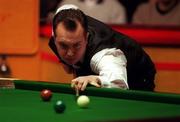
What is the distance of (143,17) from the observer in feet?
15.4

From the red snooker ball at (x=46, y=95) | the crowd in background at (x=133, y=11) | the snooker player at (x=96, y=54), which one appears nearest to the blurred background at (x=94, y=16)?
the crowd in background at (x=133, y=11)

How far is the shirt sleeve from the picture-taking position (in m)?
2.55

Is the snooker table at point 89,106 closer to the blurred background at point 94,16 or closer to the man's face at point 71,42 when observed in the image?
the man's face at point 71,42

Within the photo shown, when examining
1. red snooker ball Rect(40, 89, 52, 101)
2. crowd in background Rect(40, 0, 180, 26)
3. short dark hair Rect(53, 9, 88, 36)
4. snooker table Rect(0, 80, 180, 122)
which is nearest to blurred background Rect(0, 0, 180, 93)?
crowd in background Rect(40, 0, 180, 26)

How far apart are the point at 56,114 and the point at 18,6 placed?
3.23 m

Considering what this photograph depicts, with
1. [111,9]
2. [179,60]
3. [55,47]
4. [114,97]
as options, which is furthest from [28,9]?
[114,97]

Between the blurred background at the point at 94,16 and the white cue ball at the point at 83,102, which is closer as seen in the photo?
the white cue ball at the point at 83,102

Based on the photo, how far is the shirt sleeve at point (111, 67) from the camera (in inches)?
100

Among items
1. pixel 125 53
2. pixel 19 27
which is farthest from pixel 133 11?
pixel 125 53

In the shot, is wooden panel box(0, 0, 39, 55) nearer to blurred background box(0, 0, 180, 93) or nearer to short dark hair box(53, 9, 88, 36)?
blurred background box(0, 0, 180, 93)

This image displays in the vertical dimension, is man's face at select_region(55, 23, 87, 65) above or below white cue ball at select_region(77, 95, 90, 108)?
above

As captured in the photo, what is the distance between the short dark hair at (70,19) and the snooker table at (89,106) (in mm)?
398

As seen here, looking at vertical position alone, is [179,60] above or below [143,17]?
below

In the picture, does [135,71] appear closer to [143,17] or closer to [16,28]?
[143,17]
